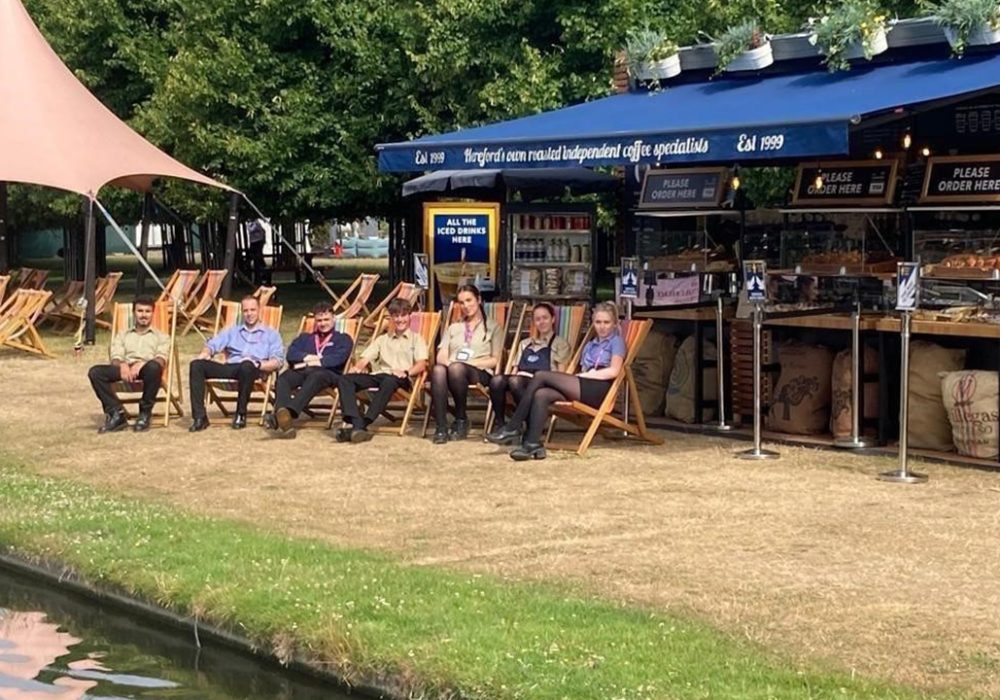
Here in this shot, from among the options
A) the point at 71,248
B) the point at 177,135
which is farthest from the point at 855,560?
the point at 71,248

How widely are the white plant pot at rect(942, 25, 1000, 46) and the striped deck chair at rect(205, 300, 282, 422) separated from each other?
17.6 ft

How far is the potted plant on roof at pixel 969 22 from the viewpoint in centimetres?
1010

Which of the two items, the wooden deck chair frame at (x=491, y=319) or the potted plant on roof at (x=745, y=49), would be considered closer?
the wooden deck chair frame at (x=491, y=319)

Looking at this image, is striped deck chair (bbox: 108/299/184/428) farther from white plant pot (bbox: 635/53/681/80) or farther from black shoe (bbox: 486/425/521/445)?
white plant pot (bbox: 635/53/681/80)

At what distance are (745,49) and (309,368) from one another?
4.04 m

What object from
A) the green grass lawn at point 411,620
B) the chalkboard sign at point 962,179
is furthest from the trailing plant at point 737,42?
the green grass lawn at point 411,620

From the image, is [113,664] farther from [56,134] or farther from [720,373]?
[56,134]

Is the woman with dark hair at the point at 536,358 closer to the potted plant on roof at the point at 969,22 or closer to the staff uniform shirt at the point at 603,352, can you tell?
the staff uniform shirt at the point at 603,352

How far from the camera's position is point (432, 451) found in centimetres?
1071

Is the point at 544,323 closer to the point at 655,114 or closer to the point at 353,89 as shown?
the point at 655,114

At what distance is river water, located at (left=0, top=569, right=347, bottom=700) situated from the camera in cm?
589

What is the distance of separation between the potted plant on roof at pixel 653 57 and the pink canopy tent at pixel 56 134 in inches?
321

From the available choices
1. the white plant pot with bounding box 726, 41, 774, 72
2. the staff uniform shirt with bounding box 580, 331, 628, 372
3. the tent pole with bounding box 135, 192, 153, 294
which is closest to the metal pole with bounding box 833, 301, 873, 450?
the staff uniform shirt with bounding box 580, 331, 628, 372

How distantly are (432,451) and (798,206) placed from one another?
10.7ft
